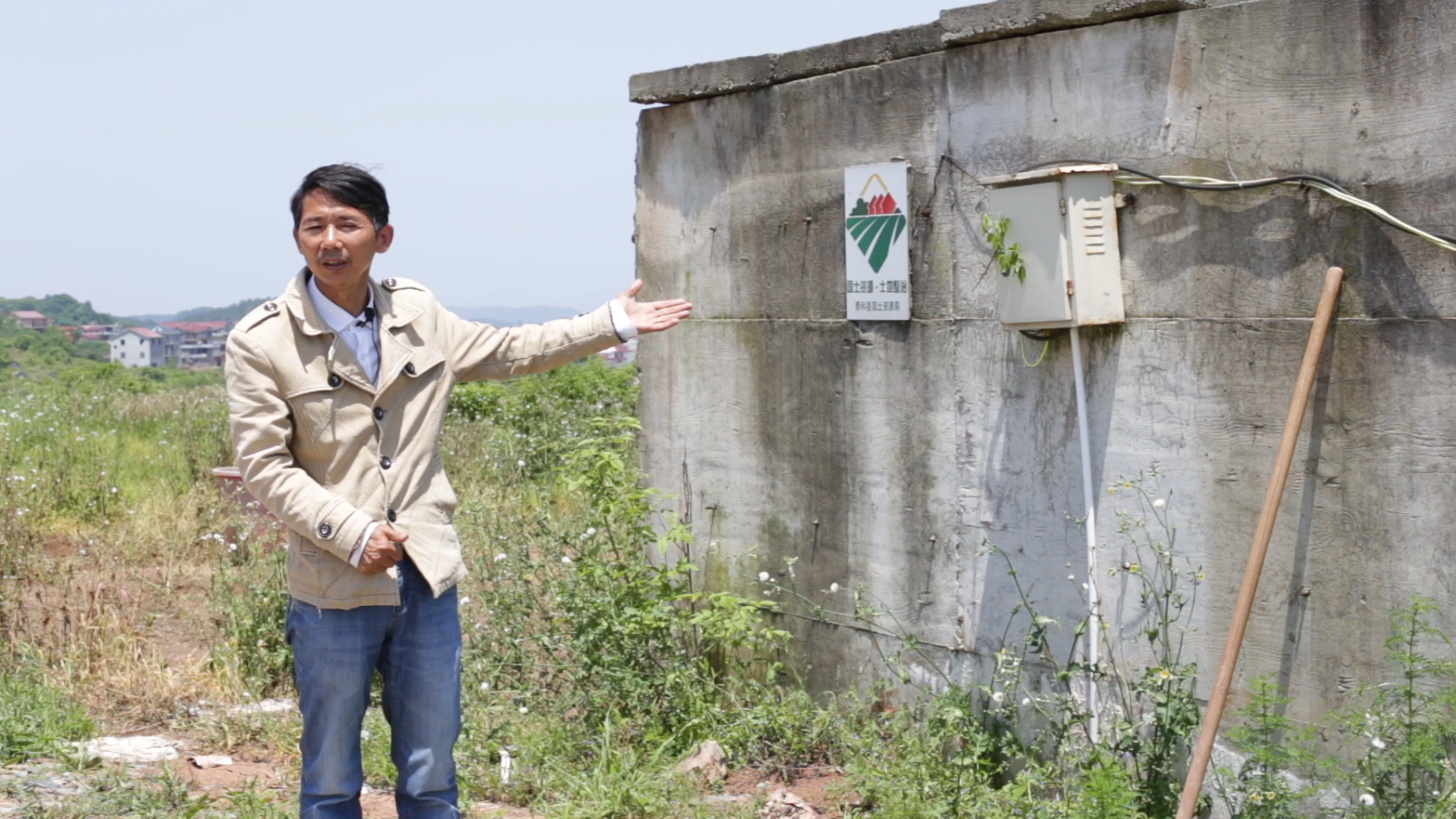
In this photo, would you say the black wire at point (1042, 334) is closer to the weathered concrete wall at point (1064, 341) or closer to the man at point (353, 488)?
the weathered concrete wall at point (1064, 341)

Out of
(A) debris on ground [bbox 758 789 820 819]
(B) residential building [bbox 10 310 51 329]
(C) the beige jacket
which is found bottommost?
(A) debris on ground [bbox 758 789 820 819]

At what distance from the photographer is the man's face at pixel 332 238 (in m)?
3.59

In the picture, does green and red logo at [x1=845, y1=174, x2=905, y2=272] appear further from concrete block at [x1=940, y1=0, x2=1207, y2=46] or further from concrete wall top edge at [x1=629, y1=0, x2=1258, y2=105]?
concrete block at [x1=940, y1=0, x2=1207, y2=46]

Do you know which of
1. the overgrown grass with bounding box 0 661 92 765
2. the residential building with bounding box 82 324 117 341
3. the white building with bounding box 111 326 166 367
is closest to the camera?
the overgrown grass with bounding box 0 661 92 765

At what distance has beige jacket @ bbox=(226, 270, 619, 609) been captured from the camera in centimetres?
354

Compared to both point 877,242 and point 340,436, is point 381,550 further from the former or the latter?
point 877,242

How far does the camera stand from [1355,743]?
3982 millimetres

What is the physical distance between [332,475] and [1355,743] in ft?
10.2

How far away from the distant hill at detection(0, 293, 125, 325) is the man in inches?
2974

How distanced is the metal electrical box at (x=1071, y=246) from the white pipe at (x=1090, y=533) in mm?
161

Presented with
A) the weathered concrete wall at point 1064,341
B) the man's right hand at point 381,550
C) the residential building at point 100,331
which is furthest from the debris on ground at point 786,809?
the residential building at point 100,331

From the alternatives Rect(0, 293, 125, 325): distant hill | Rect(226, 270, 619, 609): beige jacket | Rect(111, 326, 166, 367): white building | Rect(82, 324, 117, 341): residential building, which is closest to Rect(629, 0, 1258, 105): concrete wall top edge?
Rect(226, 270, 619, 609): beige jacket

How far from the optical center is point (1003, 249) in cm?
457

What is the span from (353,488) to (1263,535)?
2657mm
